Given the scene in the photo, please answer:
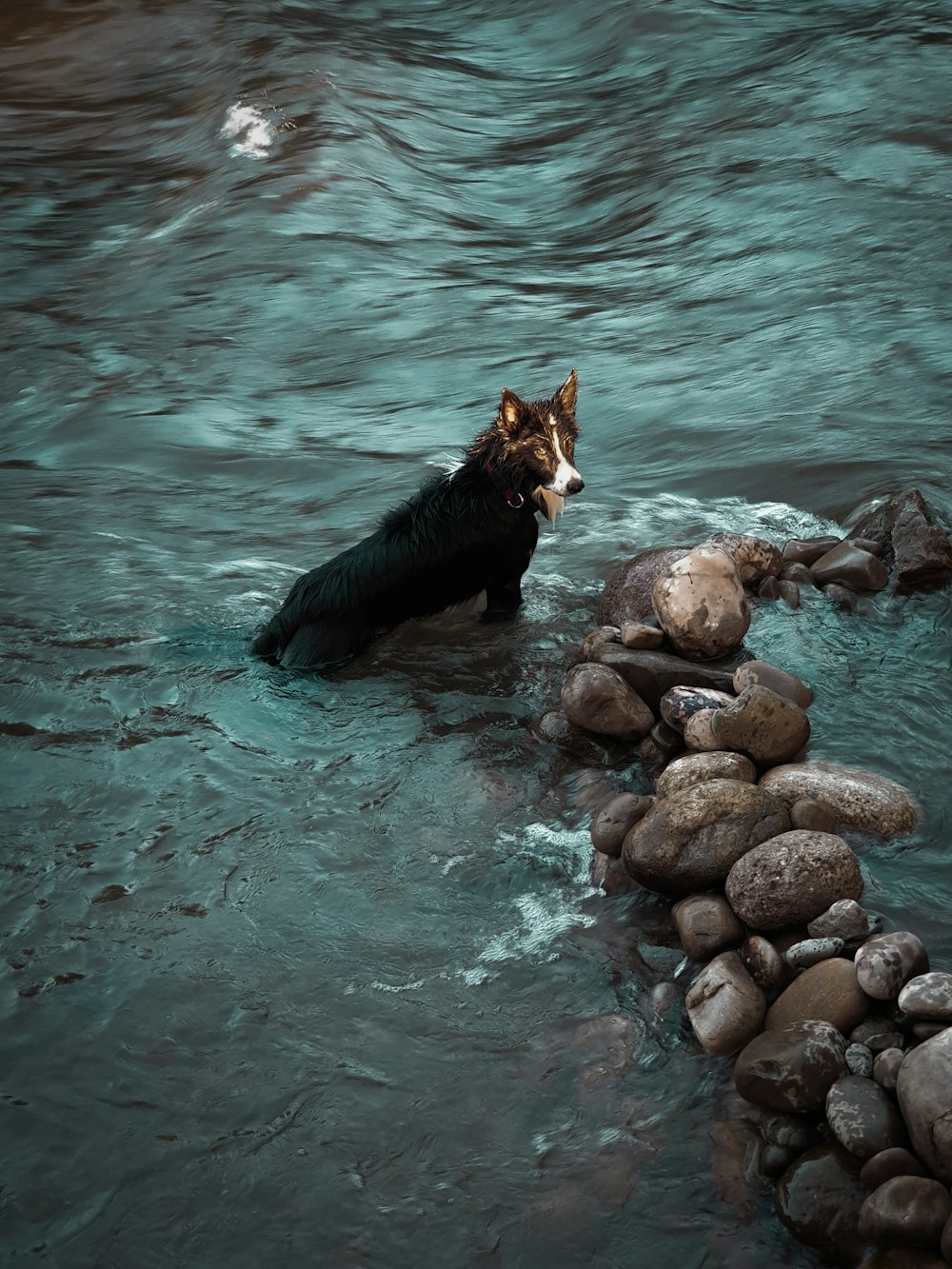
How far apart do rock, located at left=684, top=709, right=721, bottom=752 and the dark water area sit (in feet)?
1.45

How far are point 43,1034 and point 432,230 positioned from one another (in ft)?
32.8

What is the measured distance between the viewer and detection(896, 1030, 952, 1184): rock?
116 inches

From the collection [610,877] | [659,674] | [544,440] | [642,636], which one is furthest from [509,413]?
[610,877]

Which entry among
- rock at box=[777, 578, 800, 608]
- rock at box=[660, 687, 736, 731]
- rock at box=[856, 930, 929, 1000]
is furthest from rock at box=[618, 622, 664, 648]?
rock at box=[856, 930, 929, 1000]

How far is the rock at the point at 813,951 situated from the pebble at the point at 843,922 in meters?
0.04

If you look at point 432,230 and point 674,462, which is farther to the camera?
point 432,230

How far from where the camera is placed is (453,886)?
441 centimetres

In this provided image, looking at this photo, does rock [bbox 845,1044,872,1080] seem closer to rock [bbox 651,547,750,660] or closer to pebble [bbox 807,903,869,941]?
pebble [bbox 807,903,869,941]

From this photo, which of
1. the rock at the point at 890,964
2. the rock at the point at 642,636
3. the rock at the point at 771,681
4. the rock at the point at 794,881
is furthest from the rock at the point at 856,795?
the rock at the point at 642,636

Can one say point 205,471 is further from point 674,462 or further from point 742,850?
point 742,850

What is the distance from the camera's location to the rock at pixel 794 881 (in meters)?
3.77

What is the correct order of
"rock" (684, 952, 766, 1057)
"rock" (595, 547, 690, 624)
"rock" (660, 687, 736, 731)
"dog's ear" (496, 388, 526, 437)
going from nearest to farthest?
1. "rock" (684, 952, 766, 1057)
2. "rock" (660, 687, 736, 731)
3. "dog's ear" (496, 388, 526, 437)
4. "rock" (595, 547, 690, 624)

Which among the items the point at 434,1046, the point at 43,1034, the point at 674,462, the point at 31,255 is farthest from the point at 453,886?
the point at 31,255

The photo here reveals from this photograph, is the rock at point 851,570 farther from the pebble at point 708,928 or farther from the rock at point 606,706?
the pebble at point 708,928
